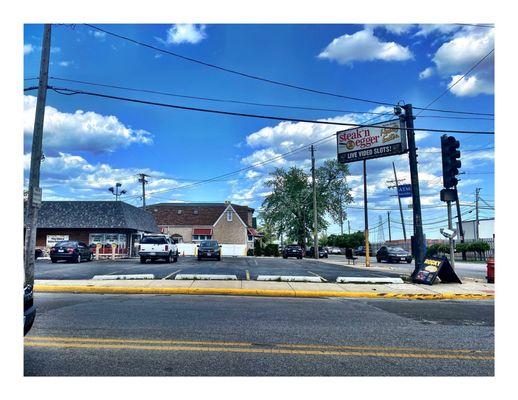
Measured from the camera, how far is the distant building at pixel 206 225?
197 ft

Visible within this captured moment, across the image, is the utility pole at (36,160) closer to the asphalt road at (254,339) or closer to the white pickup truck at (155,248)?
the asphalt road at (254,339)

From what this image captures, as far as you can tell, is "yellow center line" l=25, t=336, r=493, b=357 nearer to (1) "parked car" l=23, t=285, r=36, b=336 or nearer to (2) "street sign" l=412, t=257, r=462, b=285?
(1) "parked car" l=23, t=285, r=36, b=336

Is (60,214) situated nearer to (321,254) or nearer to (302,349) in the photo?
(321,254)

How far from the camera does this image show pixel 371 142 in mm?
21297

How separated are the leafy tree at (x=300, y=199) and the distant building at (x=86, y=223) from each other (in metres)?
26.5

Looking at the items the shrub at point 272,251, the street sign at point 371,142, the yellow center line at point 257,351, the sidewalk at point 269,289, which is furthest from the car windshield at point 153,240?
the shrub at point 272,251

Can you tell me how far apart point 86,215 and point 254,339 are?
36.4 meters

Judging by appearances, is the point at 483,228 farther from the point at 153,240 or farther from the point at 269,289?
the point at 269,289

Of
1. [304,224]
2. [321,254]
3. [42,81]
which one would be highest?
[42,81]

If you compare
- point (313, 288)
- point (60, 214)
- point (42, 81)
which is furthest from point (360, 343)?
point (60, 214)

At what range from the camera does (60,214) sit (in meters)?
38.8

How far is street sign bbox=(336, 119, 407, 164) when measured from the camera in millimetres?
19233

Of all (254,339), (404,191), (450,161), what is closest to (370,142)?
(450,161)

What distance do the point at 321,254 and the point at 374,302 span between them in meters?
39.5
